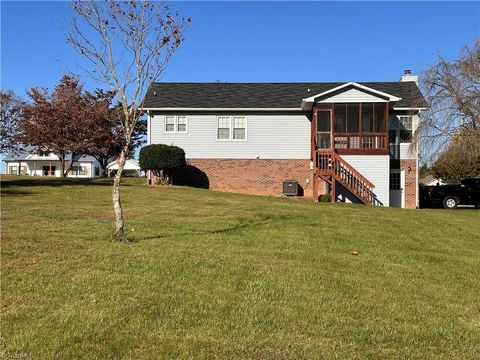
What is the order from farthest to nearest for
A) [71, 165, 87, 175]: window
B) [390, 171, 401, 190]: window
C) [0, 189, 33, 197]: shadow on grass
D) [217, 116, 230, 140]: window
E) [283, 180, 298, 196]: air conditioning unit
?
[71, 165, 87, 175]: window → [217, 116, 230, 140]: window → [390, 171, 401, 190]: window → [283, 180, 298, 196]: air conditioning unit → [0, 189, 33, 197]: shadow on grass

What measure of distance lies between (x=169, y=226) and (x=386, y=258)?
14.7ft

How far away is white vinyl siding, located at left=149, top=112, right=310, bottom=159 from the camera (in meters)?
26.5

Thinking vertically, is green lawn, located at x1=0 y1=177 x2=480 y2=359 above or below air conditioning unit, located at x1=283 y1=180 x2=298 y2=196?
below

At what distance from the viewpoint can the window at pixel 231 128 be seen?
1056 inches

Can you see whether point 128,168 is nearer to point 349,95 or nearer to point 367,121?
point 367,121

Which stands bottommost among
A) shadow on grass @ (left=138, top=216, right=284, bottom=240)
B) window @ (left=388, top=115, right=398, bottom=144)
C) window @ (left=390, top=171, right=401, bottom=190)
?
shadow on grass @ (left=138, top=216, right=284, bottom=240)

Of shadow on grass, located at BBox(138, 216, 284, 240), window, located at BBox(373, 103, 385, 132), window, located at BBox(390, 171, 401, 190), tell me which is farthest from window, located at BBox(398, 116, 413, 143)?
shadow on grass, located at BBox(138, 216, 284, 240)

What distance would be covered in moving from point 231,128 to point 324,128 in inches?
188

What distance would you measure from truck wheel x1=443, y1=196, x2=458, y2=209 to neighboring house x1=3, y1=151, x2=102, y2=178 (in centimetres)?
5117

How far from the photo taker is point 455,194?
2544 cm

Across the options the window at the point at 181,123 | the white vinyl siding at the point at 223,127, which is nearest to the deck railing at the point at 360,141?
the white vinyl siding at the point at 223,127

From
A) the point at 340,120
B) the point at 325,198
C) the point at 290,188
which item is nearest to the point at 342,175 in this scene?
the point at 325,198

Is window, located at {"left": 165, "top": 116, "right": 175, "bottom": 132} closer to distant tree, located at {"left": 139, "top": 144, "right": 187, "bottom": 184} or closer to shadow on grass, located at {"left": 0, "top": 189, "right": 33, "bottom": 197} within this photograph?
distant tree, located at {"left": 139, "top": 144, "right": 187, "bottom": 184}

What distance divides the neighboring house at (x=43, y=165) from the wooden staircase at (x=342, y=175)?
4944cm
